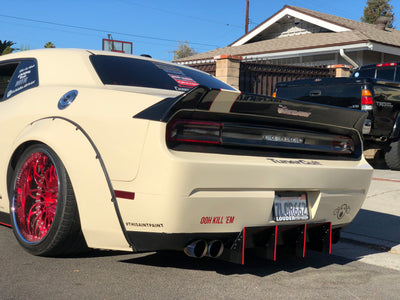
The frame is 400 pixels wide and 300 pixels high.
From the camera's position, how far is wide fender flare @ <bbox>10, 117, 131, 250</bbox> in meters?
3.41

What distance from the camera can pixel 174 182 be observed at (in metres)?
3.16

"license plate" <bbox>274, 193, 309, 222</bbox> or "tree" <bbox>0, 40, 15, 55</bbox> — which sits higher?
"tree" <bbox>0, 40, 15, 55</bbox>

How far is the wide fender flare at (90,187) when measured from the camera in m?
3.41

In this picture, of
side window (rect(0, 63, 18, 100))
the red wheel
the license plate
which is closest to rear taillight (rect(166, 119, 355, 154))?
the license plate

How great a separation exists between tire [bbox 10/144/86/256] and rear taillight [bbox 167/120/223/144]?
862mm

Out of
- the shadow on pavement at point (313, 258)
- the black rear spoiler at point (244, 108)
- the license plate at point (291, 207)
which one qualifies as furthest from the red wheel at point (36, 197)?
the license plate at point (291, 207)

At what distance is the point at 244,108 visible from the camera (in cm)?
343

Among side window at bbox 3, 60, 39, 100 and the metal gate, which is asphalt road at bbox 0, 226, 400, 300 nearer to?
side window at bbox 3, 60, 39, 100

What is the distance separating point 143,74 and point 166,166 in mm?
1413

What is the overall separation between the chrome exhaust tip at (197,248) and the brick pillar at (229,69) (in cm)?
1036

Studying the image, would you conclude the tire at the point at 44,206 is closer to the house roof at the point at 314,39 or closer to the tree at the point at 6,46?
the house roof at the point at 314,39

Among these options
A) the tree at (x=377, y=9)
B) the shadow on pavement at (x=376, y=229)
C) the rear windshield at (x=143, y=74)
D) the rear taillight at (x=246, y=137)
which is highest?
the tree at (x=377, y=9)

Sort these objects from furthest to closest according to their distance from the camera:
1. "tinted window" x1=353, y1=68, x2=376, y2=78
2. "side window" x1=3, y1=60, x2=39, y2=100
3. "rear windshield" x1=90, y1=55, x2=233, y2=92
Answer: "tinted window" x1=353, y1=68, x2=376, y2=78, "side window" x1=3, y1=60, x2=39, y2=100, "rear windshield" x1=90, y1=55, x2=233, y2=92

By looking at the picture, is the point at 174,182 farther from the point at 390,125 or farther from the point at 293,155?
the point at 390,125
